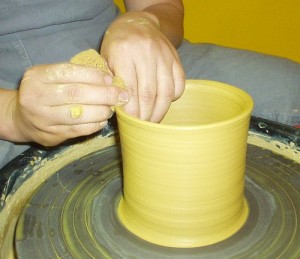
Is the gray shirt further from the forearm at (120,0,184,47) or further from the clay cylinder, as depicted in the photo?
the clay cylinder

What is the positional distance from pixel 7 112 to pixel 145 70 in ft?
1.24

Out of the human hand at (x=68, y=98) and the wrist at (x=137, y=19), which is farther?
the wrist at (x=137, y=19)

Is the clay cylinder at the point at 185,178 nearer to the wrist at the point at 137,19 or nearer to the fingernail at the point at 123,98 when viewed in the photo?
the fingernail at the point at 123,98

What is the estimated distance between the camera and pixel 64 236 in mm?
818

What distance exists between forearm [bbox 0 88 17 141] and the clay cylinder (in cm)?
33

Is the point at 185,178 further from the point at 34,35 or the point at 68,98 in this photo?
the point at 34,35

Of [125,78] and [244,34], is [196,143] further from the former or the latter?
[244,34]

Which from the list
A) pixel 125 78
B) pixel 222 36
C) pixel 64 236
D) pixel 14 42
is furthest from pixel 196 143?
pixel 222 36

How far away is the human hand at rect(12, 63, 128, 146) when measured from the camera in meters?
0.73

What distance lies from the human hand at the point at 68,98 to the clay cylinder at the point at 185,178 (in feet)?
0.15

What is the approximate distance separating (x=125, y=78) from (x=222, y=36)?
176 centimetres

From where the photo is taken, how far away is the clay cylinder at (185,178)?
729mm

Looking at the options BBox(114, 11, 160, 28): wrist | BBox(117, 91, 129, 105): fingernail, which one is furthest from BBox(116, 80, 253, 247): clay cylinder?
BBox(114, 11, 160, 28): wrist

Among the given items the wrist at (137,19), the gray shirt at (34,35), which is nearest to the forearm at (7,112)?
the gray shirt at (34,35)
